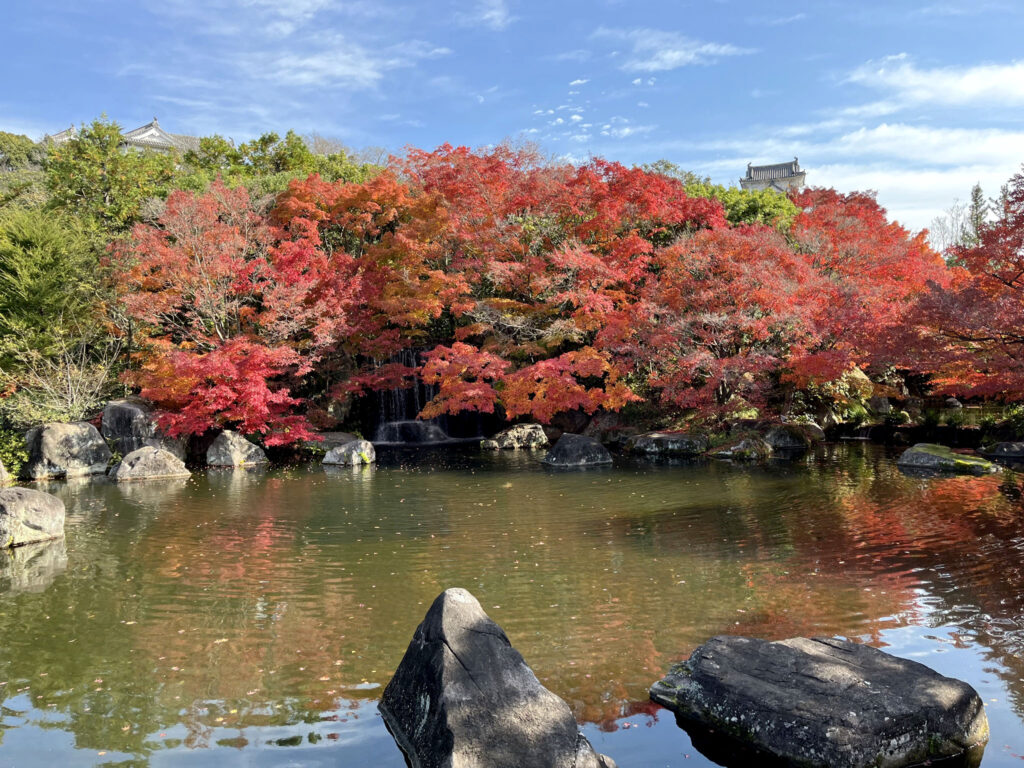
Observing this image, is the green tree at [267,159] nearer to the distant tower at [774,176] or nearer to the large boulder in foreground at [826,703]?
the large boulder in foreground at [826,703]

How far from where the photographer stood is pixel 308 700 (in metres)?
5.64

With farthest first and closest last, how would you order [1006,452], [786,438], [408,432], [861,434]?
[408,432] < [861,434] < [786,438] < [1006,452]

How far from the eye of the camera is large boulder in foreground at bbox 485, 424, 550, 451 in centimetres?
2291

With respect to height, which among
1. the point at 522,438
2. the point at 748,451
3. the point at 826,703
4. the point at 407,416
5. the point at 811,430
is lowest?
the point at 826,703

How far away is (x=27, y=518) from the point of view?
11367 millimetres

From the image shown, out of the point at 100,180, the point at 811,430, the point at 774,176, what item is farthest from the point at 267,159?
the point at 774,176

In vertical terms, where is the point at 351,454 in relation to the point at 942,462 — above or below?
above

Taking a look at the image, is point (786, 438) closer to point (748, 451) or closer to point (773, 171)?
Answer: point (748, 451)

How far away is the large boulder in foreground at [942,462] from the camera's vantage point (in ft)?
53.0

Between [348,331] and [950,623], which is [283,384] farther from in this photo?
[950,623]

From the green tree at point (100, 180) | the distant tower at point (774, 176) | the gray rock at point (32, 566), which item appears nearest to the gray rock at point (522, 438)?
the gray rock at point (32, 566)

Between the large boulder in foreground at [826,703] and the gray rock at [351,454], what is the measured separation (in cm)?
1550

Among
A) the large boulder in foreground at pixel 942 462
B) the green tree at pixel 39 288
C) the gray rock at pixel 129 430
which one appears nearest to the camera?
the large boulder in foreground at pixel 942 462

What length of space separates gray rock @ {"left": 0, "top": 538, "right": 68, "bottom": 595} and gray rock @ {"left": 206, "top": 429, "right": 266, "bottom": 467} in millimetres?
8735
